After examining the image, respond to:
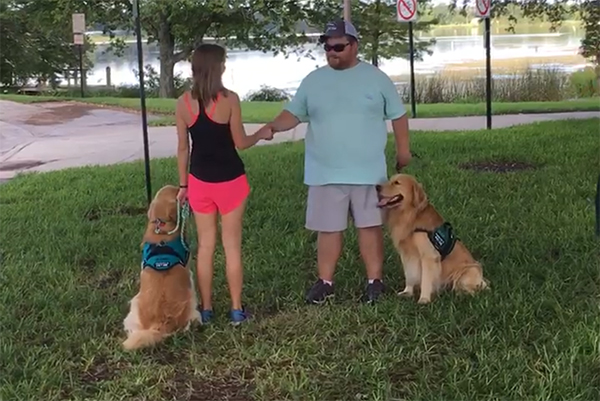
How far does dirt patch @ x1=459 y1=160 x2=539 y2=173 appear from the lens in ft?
→ 26.5

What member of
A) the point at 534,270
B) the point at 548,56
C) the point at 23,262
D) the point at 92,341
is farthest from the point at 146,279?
the point at 548,56

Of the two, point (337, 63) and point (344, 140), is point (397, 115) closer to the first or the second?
point (344, 140)

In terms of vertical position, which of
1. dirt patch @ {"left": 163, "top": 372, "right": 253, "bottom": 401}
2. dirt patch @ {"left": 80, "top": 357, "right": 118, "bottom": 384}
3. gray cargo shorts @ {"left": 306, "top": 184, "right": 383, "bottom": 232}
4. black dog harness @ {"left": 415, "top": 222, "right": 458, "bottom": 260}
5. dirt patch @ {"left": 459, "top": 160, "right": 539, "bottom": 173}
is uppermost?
gray cargo shorts @ {"left": 306, "top": 184, "right": 383, "bottom": 232}

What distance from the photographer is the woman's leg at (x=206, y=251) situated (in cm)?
391

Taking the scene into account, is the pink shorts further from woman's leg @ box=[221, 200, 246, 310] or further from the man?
the man

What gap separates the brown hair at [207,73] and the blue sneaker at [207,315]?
3.85 ft

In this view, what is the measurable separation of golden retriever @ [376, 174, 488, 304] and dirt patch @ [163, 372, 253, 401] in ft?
4.24

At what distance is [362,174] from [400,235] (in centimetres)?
42

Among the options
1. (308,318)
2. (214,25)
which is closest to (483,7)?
(308,318)

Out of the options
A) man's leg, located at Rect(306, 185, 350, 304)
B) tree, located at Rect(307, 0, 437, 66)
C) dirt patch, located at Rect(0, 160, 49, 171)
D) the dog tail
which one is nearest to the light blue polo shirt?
man's leg, located at Rect(306, 185, 350, 304)

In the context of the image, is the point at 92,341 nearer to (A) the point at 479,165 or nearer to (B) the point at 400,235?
(B) the point at 400,235

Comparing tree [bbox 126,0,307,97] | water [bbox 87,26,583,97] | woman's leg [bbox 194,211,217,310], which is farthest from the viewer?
water [bbox 87,26,583,97]

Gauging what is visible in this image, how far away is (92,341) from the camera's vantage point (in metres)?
3.79

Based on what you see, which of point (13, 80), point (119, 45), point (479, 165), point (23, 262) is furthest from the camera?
point (13, 80)
